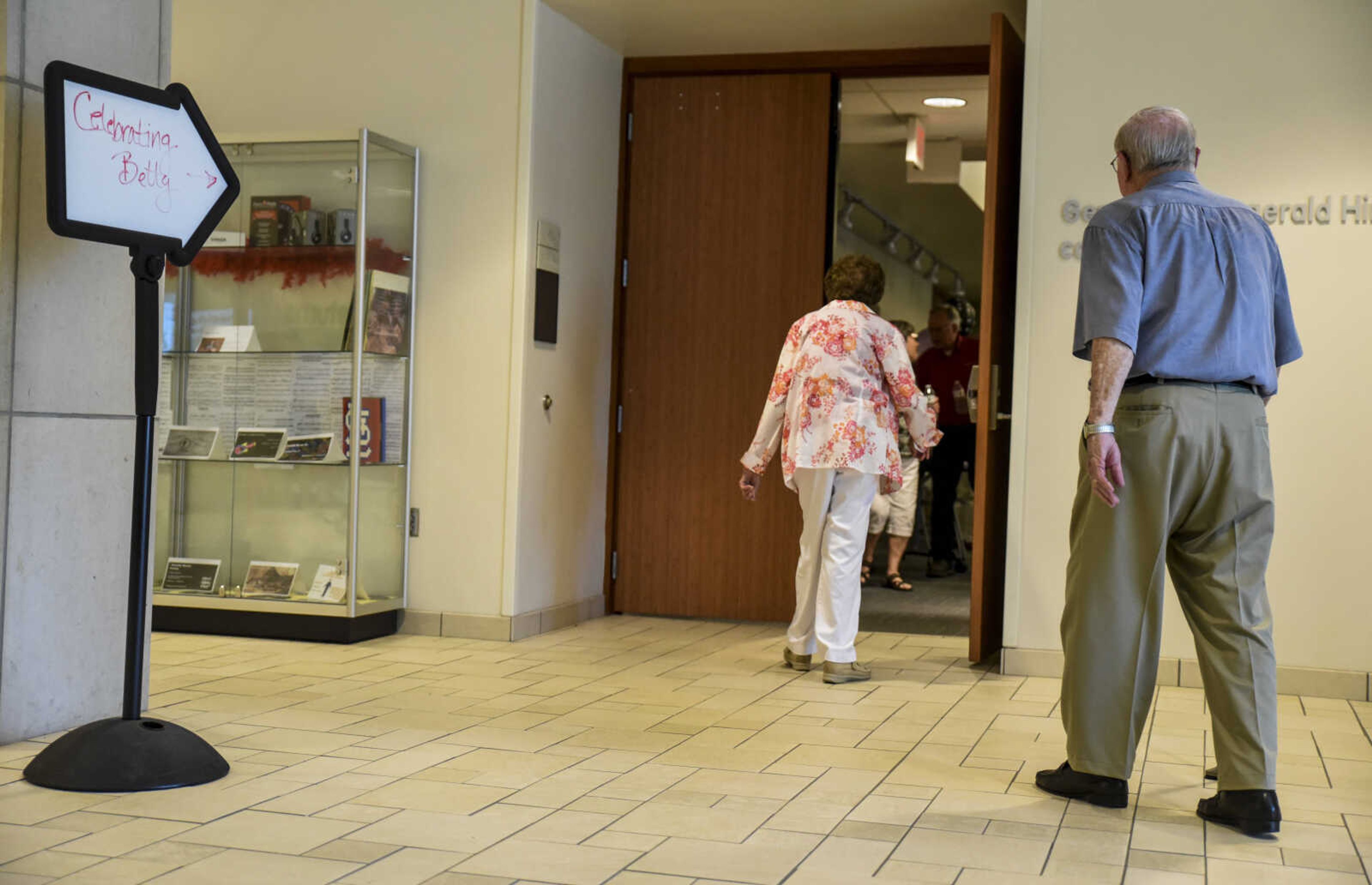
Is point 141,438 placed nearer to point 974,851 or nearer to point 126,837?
point 126,837

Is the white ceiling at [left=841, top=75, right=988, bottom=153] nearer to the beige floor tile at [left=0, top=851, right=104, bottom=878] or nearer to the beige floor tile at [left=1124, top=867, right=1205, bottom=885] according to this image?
the beige floor tile at [left=1124, top=867, right=1205, bottom=885]

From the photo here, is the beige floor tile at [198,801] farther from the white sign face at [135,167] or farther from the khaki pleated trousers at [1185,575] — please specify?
the khaki pleated trousers at [1185,575]

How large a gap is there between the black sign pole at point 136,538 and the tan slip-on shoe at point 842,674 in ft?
7.30

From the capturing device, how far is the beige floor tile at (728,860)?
2494mm

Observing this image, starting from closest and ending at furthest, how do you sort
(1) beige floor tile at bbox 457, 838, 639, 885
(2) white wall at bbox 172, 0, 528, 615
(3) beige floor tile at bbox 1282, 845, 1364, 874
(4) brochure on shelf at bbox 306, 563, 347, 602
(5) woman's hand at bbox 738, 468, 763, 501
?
1. (1) beige floor tile at bbox 457, 838, 639, 885
2. (3) beige floor tile at bbox 1282, 845, 1364, 874
3. (5) woman's hand at bbox 738, 468, 763, 501
4. (4) brochure on shelf at bbox 306, 563, 347, 602
5. (2) white wall at bbox 172, 0, 528, 615

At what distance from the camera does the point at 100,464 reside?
3566 mm

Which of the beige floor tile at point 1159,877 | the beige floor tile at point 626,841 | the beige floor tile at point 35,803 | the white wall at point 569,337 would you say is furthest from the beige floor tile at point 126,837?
the white wall at point 569,337

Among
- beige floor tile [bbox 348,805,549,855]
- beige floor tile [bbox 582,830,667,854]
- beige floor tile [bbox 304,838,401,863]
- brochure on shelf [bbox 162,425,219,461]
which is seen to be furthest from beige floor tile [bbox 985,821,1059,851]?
brochure on shelf [bbox 162,425,219,461]

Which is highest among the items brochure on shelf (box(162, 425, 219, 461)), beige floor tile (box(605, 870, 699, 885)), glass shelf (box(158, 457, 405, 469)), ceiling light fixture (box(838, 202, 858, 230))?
ceiling light fixture (box(838, 202, 858, 230))

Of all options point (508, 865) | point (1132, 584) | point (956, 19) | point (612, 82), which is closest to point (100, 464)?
point (508, 865)

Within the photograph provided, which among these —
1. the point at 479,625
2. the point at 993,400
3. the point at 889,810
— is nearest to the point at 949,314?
the point at 993,400

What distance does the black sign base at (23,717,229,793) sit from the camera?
2988mm

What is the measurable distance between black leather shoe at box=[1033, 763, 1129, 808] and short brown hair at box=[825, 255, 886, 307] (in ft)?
7.05

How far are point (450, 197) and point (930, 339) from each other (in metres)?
4.58
